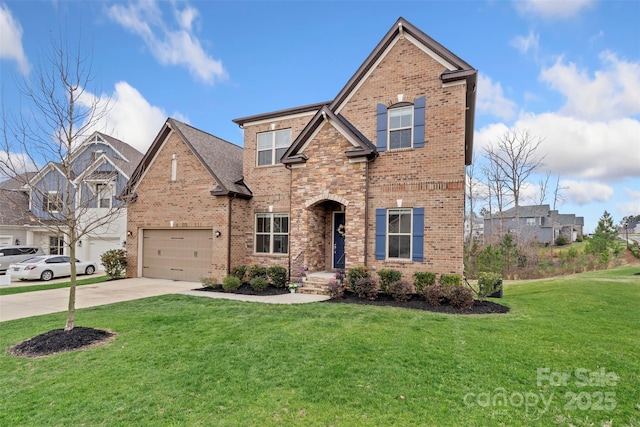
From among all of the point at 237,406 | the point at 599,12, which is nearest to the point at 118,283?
the point at 237,406

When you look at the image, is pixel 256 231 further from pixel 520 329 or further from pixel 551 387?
pixel 551 387

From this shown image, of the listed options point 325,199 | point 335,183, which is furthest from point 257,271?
point 335,183

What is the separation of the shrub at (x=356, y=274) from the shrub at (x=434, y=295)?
206 centimetres

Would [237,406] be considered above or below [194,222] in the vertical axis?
below

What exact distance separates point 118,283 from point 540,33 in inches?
802

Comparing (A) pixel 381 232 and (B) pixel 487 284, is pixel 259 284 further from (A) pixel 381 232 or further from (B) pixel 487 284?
(B) pixel 487 284

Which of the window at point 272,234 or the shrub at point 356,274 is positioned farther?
the window at point 272,234

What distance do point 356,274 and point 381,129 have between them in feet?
17.2

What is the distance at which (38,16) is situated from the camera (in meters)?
9.38

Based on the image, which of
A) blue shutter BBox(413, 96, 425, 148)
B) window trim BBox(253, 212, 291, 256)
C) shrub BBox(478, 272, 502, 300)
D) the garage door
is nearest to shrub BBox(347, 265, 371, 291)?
window trim BBox(253, 212, 291, 256)

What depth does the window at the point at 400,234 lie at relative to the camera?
11.0m

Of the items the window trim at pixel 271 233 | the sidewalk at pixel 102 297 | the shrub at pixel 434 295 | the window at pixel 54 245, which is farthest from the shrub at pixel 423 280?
the window at pixel 54 245

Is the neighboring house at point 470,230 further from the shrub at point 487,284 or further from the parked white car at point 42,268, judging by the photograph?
the parked white car at point 42,268

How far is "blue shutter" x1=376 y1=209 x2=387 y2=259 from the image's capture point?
37.4ft
